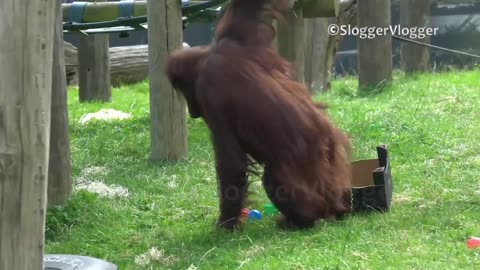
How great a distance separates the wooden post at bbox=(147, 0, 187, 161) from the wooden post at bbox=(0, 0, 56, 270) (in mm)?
2697

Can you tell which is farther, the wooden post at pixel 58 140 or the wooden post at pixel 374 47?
the wooden post at pixel 374 47

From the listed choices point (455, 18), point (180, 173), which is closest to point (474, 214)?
point (180, 173)

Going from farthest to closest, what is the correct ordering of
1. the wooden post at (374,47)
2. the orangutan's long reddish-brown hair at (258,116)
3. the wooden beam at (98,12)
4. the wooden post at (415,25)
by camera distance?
1. the wooden post at (415,25)
2. the wooden post at (374,47)
3. the wooden beam at (98,12)
4. the orangutan's long reddish-brown hair at (258,116)

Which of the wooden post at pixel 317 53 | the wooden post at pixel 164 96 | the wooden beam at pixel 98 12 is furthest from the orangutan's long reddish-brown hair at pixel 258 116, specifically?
the wooden post at pixel 317 53

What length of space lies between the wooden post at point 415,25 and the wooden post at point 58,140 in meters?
4.81

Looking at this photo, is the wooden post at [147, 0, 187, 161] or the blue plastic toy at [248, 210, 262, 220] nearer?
the blue plastic toy at [248, 210, 262, 220]

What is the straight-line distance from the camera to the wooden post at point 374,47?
6.77m

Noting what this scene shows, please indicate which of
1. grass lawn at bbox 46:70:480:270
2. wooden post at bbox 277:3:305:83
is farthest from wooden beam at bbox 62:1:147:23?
wooden post at bbox 277:3:305:83

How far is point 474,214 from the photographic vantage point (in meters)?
3.34

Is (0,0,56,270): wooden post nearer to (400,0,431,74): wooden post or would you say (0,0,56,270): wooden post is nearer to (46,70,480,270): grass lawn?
(46,70,480,270): grass lawn

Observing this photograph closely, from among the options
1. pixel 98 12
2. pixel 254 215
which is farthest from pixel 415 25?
pixel 254 215

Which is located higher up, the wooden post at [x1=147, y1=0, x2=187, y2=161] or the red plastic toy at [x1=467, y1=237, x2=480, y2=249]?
the wooden post at [x1=147, y1=0, x2=187, y2=161]

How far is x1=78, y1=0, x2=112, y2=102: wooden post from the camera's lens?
7473mm
